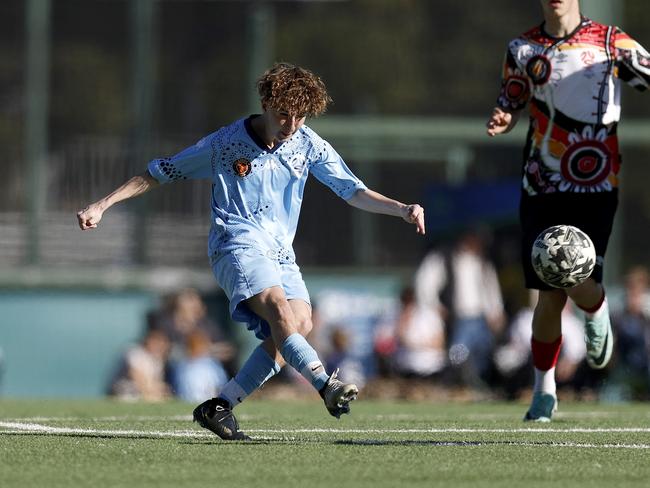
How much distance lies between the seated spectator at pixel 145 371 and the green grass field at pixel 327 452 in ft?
18.1

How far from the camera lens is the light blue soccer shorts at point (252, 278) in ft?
22.2

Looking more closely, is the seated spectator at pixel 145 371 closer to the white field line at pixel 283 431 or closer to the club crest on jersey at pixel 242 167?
the white field line at pixel 283 431

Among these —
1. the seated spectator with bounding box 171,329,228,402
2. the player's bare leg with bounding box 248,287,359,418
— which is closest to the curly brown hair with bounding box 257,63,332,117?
the player's bare leg with bounding box 248,287,359,418

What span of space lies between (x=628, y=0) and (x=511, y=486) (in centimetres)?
1455

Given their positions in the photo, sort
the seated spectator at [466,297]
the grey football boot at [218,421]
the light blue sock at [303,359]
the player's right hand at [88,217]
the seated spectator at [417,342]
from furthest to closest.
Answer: the seated spectator at [466,297] < the seated spectator at [417,342] < the grey football boot at [218,421] < the player's right hand at [88,217] < the light blue sock at [303,359]

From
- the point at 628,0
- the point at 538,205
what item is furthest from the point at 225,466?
the point at 628,0

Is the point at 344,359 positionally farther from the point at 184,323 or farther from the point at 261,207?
the point at 261,207

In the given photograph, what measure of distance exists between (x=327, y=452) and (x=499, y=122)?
2.39m

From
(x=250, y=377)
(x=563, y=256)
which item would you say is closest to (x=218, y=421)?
(x=250, y=377)

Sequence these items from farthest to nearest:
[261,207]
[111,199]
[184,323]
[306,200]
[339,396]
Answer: [306,200] → [184,323] → [261,207] → [111,199] → [339,396]

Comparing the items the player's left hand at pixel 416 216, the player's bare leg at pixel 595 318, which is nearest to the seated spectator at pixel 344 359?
the player's bare leg at pixel 595 318

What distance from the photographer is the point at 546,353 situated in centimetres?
834

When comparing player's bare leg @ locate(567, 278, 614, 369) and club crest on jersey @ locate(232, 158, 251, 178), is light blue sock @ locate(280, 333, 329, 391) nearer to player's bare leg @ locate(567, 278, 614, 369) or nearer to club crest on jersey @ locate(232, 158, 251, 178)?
club crest on jersey @ locate(232, 158, 251, 178)

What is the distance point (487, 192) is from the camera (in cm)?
1719
